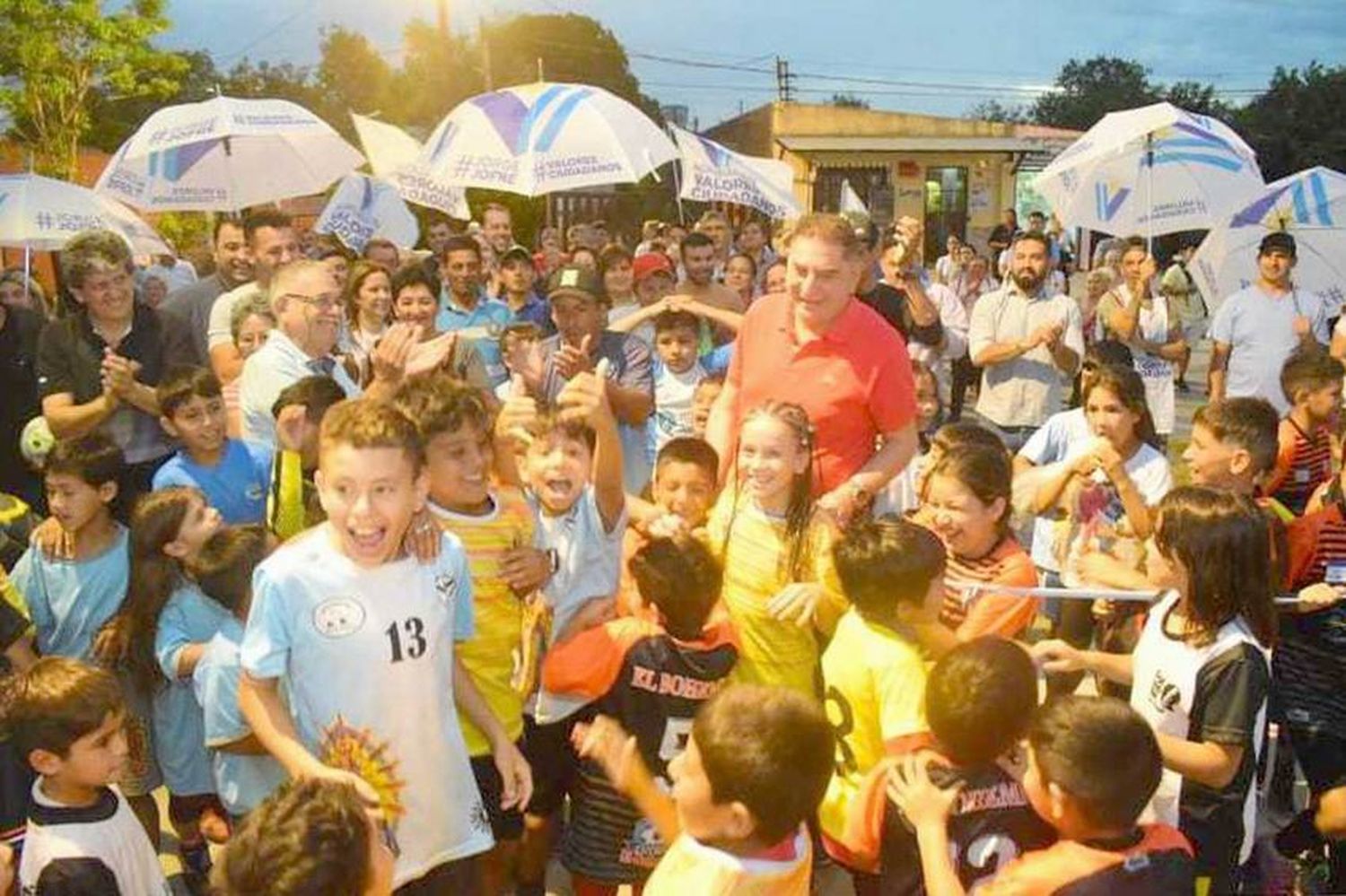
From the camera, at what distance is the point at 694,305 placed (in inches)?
249

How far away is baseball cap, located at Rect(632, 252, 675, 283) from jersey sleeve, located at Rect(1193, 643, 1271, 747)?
5300 millimetres

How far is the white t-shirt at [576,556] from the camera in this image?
12.3 ft

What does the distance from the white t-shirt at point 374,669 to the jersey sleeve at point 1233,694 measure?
1779 millimetres

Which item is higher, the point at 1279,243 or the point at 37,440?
the point at 1279,243

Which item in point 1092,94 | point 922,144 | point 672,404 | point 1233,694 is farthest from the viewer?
point 1092,94

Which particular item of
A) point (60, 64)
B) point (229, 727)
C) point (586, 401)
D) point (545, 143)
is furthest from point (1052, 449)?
point (60, 64)

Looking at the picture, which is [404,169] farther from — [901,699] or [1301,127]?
[1301,127]

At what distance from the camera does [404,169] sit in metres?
9.20

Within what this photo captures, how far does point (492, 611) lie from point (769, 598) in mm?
799

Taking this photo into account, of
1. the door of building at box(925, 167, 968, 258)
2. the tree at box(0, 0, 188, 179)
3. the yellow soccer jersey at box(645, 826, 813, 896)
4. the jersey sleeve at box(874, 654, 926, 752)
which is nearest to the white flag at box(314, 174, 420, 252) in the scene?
the jersey sleeve at box(874, 654, 926, 752)

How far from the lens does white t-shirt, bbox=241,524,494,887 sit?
272cm

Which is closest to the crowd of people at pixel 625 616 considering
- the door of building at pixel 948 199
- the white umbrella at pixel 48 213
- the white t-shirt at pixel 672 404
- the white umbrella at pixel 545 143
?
the white t-shirt at pixel 672 404

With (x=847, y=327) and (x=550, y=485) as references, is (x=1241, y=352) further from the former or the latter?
(x=550, y=485)

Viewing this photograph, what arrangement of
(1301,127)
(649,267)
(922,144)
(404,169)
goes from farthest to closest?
(1301,127)
(922,144)
(404,169)
(649,267)
